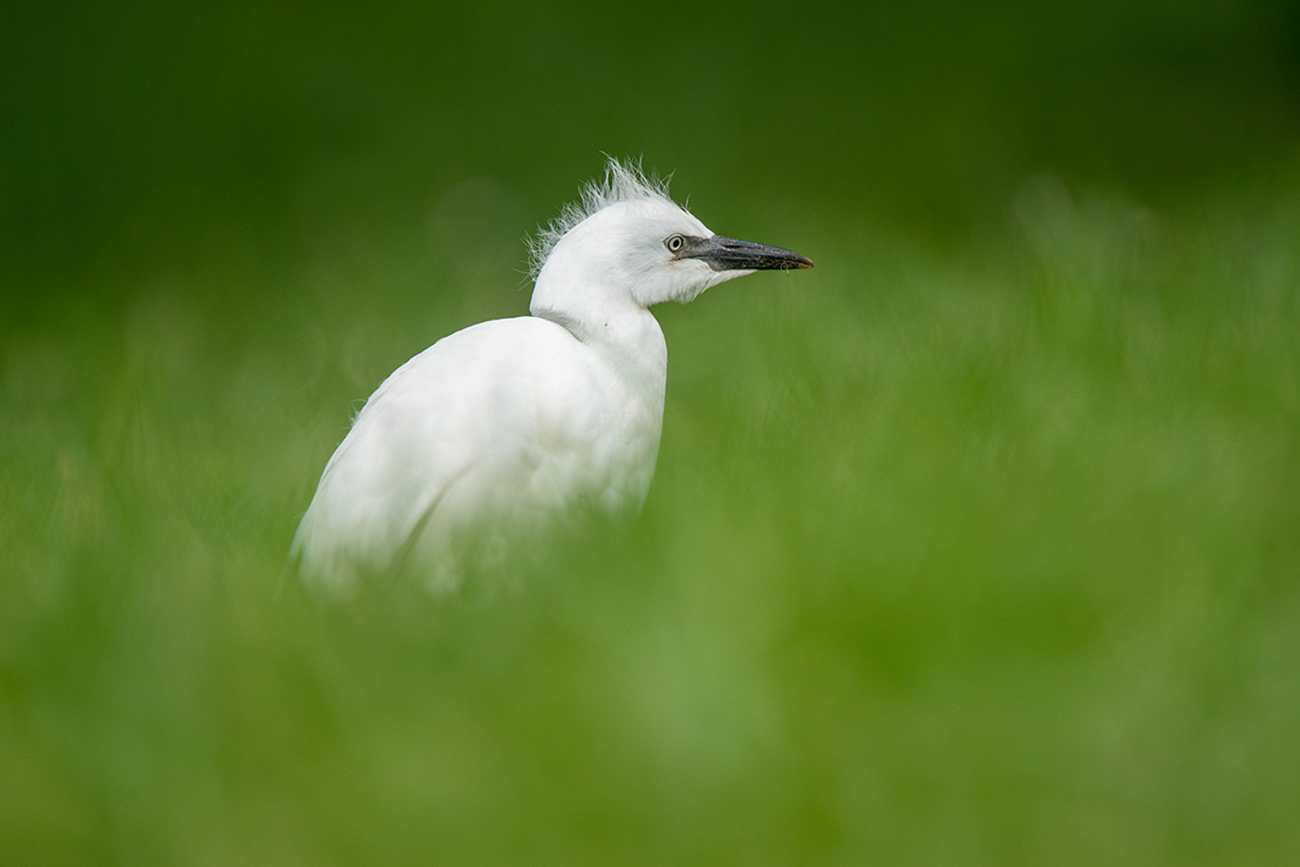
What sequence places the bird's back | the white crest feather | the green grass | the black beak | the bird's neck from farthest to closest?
1. the white crest feather
2. the black beak
3. the bird's neck
4. the bird's back
5. the green grass

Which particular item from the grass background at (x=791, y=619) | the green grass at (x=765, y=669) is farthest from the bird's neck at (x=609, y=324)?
the green grass at (x=765, y=669)

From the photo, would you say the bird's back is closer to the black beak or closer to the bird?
the bird

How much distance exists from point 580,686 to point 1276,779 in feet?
1.28

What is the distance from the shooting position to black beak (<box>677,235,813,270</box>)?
1.81 m

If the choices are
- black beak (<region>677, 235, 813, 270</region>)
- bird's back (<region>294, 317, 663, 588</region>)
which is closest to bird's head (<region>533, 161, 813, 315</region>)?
black beak (<region>677, 235, 813, 270</region>)

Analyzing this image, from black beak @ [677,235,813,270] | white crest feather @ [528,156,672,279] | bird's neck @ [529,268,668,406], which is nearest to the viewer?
bird's neck @ [529,268,668,406]

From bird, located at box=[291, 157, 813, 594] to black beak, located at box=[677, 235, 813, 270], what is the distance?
0.02 metres

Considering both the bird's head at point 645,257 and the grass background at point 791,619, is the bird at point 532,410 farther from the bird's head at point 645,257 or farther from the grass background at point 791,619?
the grass background at point 791,619

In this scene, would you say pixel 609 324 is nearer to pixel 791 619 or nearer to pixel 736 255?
pixel 736 255

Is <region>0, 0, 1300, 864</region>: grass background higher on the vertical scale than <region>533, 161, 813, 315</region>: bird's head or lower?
lower

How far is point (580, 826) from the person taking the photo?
541mm

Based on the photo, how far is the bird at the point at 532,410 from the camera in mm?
1502

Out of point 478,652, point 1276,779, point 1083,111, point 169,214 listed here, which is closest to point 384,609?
point 478,652

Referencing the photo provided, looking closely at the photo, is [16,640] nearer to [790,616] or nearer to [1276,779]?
[790,616]
